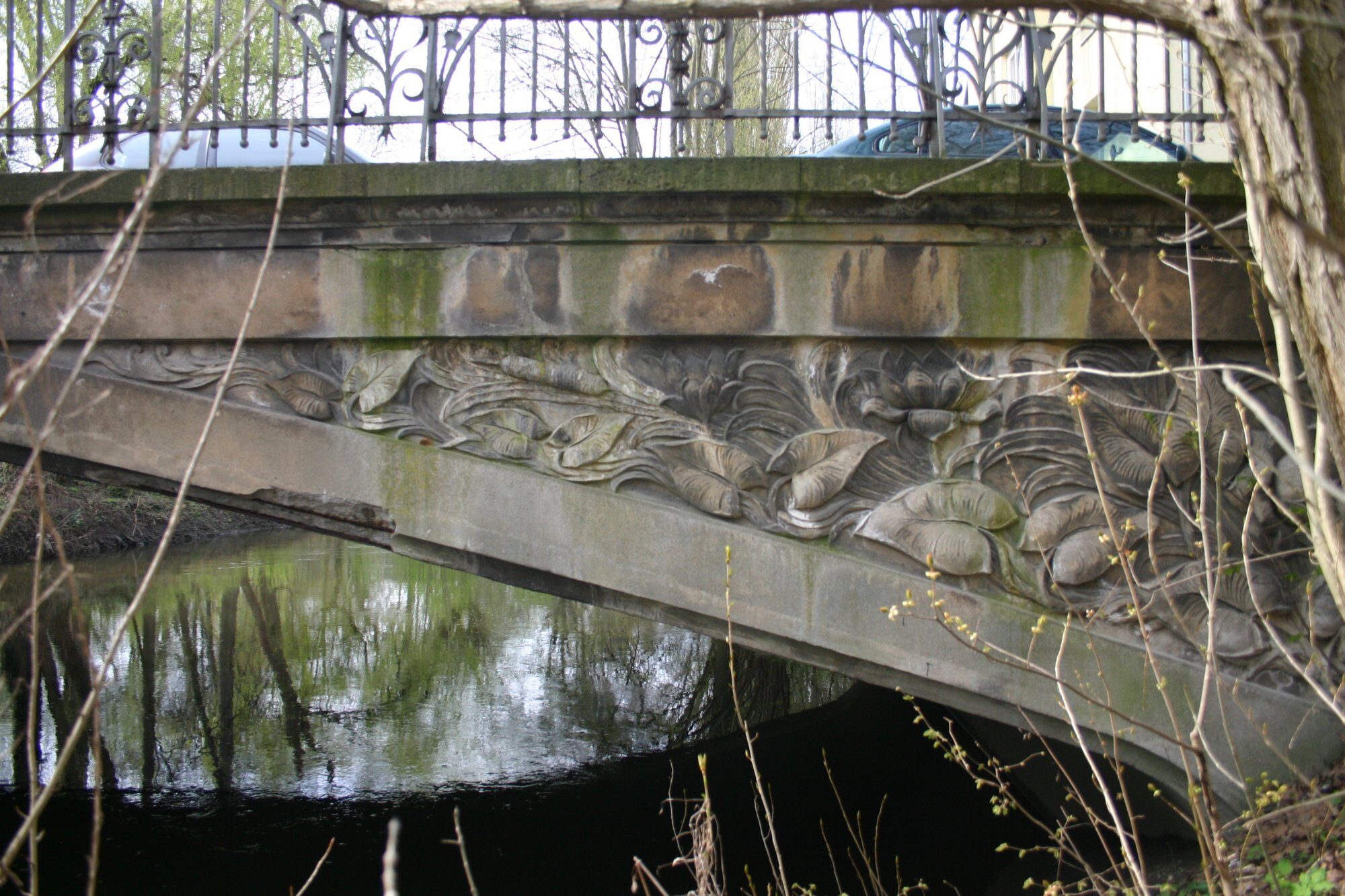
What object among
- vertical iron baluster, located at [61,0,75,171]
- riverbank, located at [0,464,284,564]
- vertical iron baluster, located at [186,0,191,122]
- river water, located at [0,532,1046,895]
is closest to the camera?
vertical iron baluster, located at [186,0,191,122]

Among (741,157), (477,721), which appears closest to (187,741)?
(477,721)

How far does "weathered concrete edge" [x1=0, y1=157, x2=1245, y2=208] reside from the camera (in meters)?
3.17

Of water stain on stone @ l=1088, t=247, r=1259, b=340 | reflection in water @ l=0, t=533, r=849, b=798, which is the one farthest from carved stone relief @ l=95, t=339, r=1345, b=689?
reflection in water @ l=0, t=533, r=849, b=798

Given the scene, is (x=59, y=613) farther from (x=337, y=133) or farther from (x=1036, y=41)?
(x=1036, y=41)

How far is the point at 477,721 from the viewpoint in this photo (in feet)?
21.8

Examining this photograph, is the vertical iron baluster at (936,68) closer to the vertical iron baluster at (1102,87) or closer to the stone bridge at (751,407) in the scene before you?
the stone bridge at (751,407)

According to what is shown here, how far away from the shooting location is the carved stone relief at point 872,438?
330 centimetres

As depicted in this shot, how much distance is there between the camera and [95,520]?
13.0 meters

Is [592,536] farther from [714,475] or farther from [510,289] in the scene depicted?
[510,289]

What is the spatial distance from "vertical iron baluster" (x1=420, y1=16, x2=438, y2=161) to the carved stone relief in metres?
0.65

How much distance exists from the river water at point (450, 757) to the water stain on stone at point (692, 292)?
4.65 feet

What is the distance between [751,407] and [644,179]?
2.51ft

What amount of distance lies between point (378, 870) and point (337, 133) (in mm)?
2832

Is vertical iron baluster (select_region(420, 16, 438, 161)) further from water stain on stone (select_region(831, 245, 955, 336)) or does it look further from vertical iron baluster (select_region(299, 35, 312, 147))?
water stain on stone (select_region(831, 245, 955, 336))
